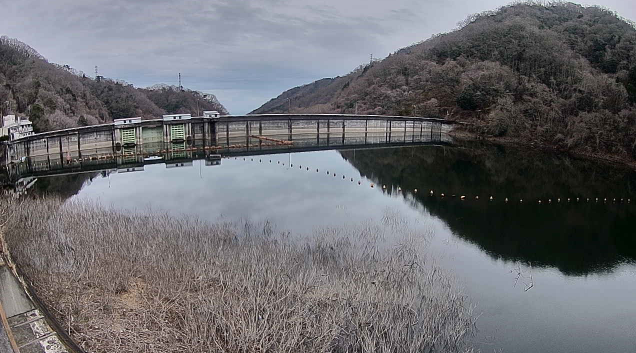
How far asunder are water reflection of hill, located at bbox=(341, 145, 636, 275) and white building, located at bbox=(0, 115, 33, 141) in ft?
89.9

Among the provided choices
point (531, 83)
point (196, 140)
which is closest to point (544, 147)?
point (531, 83)

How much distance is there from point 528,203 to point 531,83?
42.1 m

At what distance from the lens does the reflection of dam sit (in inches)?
1526

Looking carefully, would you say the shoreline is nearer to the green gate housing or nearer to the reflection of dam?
the reflection of dam

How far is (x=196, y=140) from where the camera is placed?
58.3 m

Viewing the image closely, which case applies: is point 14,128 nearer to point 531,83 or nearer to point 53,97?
point 53,97

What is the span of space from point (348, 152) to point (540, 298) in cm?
3522

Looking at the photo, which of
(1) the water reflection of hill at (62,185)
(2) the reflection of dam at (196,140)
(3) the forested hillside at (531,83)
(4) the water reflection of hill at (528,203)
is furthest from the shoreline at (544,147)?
(1) the water reflection of hill at (62,185)

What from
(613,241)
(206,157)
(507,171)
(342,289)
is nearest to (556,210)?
(613,241)

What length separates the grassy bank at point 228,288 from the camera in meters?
10.0

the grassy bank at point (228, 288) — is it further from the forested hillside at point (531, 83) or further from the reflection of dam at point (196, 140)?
the forested hillside at point (531, 83)

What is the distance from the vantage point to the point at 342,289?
40.8 feet

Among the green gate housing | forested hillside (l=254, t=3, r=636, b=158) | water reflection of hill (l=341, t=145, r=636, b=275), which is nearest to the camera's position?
water reflection of hill (l=341, t=145, r=636, b=275)

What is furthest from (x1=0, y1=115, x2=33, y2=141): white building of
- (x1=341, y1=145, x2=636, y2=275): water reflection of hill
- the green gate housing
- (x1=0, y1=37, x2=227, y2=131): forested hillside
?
(x1=341, y1=145, x2=636, y2=275): water reflection of hill
